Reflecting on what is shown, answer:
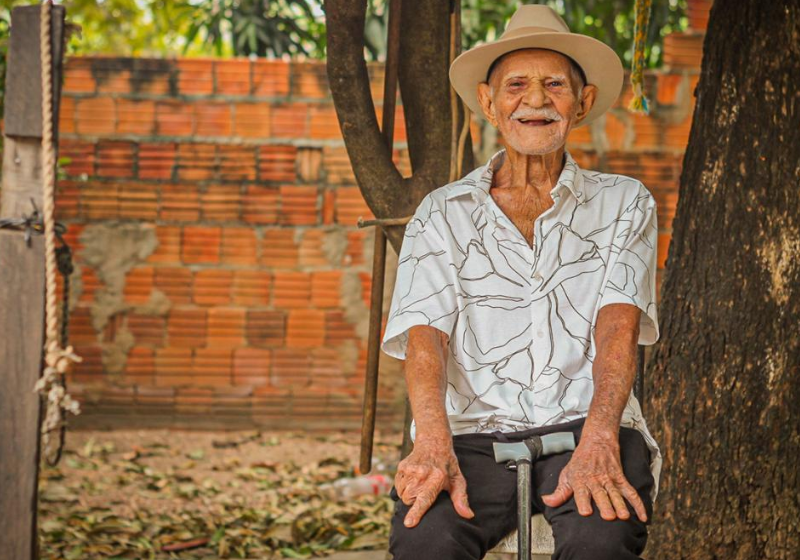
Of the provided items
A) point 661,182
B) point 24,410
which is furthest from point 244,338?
point 24,410

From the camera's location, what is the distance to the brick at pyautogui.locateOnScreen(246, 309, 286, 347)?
566 centimetres

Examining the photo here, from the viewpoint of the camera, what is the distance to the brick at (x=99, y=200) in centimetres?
559

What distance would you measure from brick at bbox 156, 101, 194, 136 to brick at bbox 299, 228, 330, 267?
84 cm

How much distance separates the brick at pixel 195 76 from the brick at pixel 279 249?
832 millimetres

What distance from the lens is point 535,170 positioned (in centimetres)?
274

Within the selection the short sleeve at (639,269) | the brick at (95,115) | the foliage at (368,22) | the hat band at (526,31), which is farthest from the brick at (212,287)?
the short sleeve at (639,269)

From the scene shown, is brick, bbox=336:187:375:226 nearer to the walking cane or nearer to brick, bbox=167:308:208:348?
brick, bbox=167:308:208:348

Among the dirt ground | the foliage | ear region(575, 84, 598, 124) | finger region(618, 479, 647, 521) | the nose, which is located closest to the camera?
finger region(618, 479, 647, 521)

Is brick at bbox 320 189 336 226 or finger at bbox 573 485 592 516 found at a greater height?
brick at bbox 320 189 336 226

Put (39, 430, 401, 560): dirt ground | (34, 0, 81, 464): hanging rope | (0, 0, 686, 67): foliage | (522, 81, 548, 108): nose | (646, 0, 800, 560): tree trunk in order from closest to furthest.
→ (34, 0, 81, 464): hanging rope
(522, 81, 548, 108): nose
(646, 0, 800, 560): tree trunk
(39, 430, 401, 560): dirt ground
(0, 0, 686, 67): foliage

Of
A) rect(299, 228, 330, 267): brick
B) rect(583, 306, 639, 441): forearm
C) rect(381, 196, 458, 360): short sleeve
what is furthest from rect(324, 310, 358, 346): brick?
rect(583, 306, 639, 441): forearm

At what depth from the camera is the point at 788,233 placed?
3.17 metres

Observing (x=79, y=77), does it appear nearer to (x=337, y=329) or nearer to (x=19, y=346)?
(x=337, y=329)

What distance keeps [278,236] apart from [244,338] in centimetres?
58
